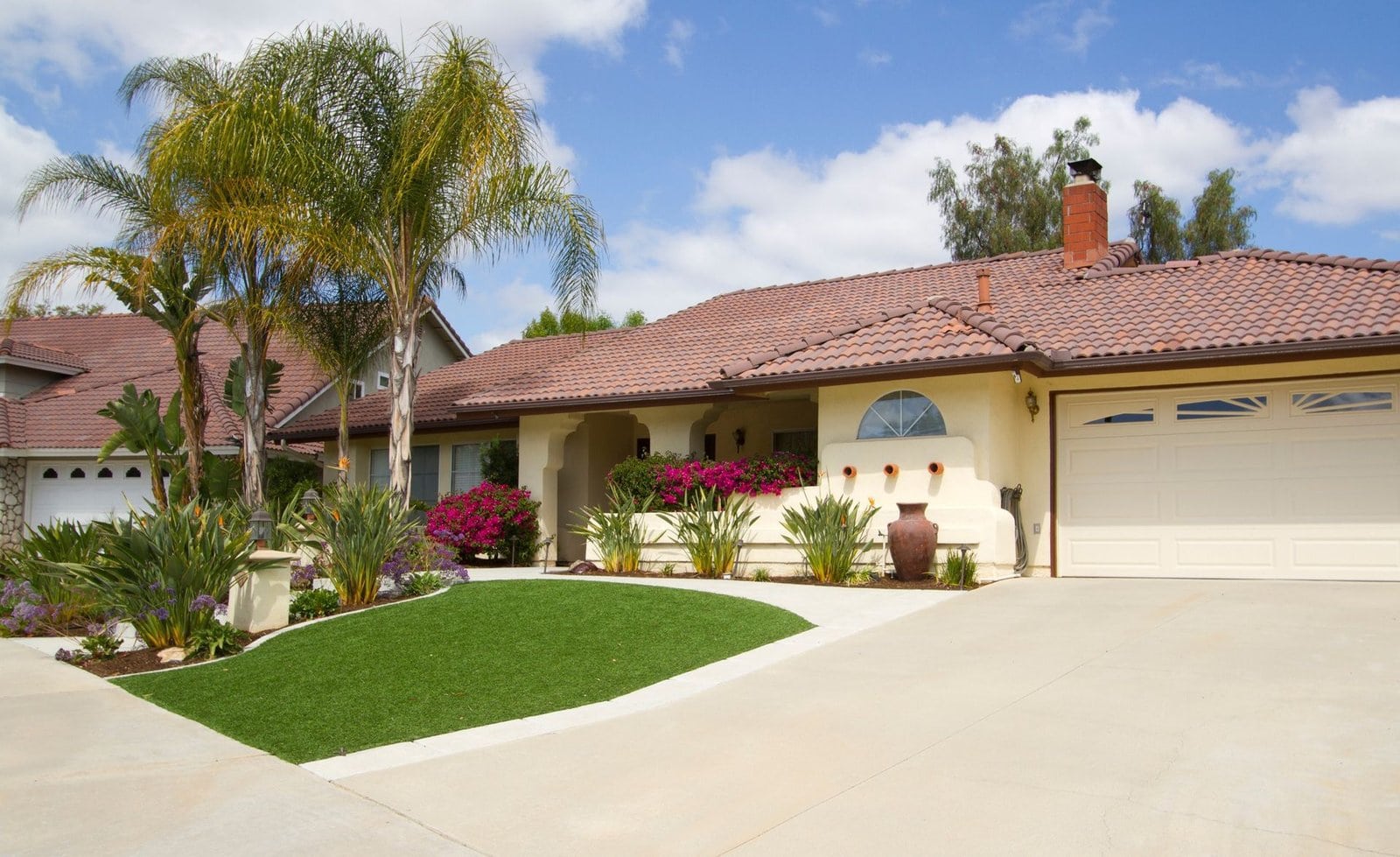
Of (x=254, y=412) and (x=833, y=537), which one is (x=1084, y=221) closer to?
(x=833, y=537)

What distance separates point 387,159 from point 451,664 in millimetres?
8877

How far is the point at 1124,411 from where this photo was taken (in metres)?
15.1

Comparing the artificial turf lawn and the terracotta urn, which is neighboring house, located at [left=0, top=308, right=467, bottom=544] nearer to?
the artificial turf lawn

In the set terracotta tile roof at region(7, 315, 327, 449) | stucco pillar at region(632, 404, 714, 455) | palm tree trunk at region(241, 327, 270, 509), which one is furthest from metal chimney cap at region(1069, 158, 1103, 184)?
terracotta tile roof at region(7, 315, 327, 449)

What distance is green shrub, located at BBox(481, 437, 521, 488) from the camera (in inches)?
811

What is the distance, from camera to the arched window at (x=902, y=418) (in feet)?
49.5

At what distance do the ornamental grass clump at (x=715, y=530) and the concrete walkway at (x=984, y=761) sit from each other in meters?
6.08

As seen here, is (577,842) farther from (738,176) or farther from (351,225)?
(738,176)

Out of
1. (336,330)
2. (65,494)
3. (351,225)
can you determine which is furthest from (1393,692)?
(65,494)

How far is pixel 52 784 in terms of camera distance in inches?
259

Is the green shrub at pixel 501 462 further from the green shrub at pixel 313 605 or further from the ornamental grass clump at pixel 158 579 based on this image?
the ornamental grass clump at pixel 158 579

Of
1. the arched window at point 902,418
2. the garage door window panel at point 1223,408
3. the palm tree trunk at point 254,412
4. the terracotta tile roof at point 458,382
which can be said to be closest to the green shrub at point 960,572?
the arched window at point 902,418

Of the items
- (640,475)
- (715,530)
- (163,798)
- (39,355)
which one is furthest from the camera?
(39,355)

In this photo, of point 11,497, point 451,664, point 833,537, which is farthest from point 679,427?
point 11,497
